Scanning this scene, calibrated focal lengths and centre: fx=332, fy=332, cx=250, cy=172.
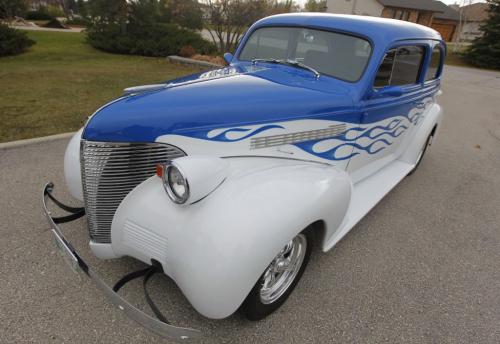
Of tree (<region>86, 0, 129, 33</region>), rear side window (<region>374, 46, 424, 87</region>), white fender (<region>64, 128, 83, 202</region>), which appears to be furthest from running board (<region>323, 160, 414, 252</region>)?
tree (<region>86, 0, 129, 33</region>)

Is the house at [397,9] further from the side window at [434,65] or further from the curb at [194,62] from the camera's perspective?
the side window at [434,65]

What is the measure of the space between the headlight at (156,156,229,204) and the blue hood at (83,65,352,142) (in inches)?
10.6

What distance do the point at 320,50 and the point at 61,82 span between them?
727 cm

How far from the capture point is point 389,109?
326 centimetres

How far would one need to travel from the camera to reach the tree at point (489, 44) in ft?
68.6

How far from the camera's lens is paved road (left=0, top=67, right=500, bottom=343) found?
2.17 m

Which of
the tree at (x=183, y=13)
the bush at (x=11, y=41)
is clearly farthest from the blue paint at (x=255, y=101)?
the tree at (x=183, y=13)

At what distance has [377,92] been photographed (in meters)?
2.90

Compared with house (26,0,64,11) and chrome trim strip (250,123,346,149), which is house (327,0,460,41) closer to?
house (26,0,64,11)

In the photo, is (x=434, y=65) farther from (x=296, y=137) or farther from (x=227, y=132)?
(x=227, y=132)

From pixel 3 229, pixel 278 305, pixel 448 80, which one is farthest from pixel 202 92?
pixel 448 80

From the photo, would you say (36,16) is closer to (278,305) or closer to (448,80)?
(448,80)

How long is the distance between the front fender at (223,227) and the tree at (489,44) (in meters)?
25.0

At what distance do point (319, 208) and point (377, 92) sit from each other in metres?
1.37
